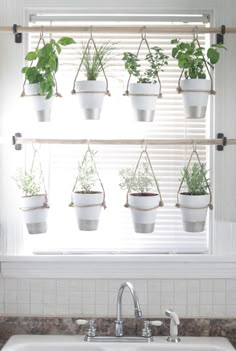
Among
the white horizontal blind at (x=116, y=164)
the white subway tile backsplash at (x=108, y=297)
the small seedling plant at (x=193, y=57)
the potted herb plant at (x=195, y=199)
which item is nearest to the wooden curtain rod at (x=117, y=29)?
the small seedling plant at (x=193, y=57)

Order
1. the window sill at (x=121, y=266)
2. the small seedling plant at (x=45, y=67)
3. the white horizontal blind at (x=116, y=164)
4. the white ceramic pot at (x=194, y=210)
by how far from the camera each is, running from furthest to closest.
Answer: the white horizontal blind at (x=116, y=164) < the window sill at (x=121, y=266) < the white ceramic pot at (x=194, y=210) < the small seedling plant at (x=45, y=67)

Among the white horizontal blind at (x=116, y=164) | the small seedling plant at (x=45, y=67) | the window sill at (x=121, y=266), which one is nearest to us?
the small seedling plant at (x=45, y=67)

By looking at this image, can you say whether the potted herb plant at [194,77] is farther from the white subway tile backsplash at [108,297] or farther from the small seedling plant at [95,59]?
the white subway tile backsplash at [108,297]

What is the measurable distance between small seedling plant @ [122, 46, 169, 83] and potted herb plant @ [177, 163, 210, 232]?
420mm

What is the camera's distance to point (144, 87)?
2730 mm

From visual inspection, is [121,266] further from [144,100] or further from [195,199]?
[144,100]

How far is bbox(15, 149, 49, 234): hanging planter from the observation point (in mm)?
2771

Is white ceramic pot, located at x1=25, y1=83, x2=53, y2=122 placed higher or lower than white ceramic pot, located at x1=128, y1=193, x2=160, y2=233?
higher

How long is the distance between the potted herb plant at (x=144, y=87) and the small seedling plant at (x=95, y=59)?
0.37 ft

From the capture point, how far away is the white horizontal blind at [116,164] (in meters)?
2.97

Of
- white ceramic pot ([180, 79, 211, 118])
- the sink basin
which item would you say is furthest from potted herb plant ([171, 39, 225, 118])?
the sink basin

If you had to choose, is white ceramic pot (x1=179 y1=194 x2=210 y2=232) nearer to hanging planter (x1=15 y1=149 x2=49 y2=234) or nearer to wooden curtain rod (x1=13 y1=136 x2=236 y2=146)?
wooden curtain rod (x1=13 y1=136 x2=236 y2=146)

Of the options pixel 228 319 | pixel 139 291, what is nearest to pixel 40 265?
pixel 139 291

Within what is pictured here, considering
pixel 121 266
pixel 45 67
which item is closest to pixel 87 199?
pixel 121 266
